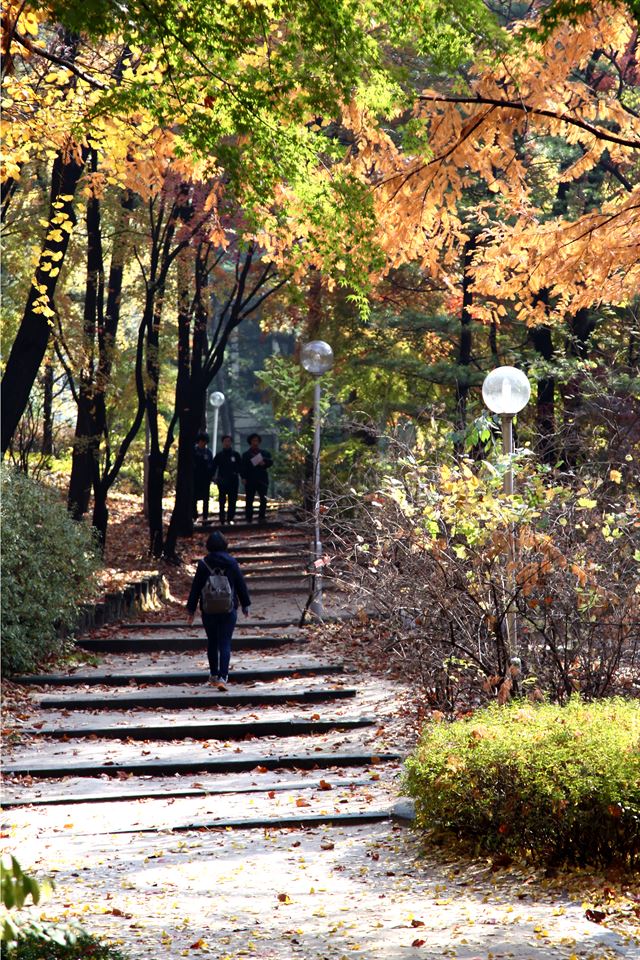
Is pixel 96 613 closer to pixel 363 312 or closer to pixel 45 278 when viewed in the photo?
pixel 45 278

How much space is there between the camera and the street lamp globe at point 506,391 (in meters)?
9.98

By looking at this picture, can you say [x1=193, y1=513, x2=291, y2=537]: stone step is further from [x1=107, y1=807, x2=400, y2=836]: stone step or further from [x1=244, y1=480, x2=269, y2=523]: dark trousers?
[x1=107, y1=807, x2=400, y2=836]: stone step

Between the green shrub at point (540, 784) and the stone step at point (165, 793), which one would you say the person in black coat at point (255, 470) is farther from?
the green shrub at point (540, 784)

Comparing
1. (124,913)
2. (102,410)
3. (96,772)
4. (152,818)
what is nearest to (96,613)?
(102,410)

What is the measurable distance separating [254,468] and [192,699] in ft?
47.3

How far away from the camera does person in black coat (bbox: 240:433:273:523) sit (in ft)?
88.6

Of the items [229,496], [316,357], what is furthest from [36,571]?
[229,496]

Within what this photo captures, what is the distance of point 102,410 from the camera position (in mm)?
20312

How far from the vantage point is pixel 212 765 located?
10328 mm

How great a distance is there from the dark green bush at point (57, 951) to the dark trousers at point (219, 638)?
27.8 ft

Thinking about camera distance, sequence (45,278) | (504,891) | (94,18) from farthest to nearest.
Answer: (45,278), (504,891), (94,18)

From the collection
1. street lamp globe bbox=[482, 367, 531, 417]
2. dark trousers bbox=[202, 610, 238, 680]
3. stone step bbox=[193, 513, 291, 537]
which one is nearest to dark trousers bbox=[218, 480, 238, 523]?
stone step bbox=[193, 513, 291, 537]

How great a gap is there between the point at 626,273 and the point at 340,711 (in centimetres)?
532

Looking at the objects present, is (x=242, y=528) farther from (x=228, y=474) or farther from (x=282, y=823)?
(x=282, y=823)
